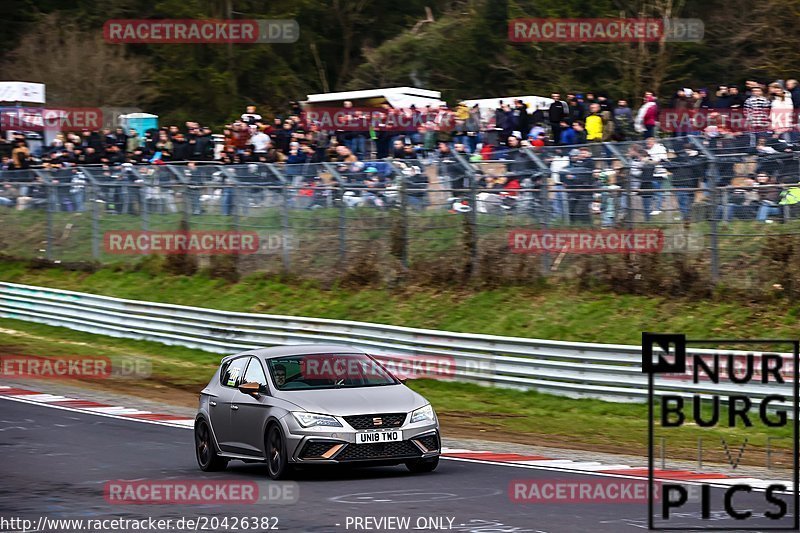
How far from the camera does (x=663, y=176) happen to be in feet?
70.7

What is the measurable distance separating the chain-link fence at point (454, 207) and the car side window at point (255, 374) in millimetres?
10063

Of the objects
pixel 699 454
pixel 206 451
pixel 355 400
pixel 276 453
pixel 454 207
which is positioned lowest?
pixel 699 454

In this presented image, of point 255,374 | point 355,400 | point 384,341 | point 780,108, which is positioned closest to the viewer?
point 355,400

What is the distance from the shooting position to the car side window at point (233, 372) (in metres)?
13.6

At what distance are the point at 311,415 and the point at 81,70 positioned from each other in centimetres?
4938

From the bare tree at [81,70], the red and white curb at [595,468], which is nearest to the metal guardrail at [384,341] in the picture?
the red and white curb at [595,468]

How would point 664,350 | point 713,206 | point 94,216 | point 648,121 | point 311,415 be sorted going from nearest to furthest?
point 664,350 < point 311,415 < point 713,206 < point 648,121 < point 94,216

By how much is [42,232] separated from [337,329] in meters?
13.2

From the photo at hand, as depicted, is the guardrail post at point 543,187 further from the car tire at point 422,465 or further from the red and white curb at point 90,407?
the car tire at point 422,465

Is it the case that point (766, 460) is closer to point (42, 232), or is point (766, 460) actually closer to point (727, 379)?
point (727, 379)

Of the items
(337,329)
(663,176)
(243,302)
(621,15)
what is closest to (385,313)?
(337,329)

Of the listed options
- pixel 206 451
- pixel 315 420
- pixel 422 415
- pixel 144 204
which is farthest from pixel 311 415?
pixel 144 204

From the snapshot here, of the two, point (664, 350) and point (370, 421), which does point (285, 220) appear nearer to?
point (370, 421)

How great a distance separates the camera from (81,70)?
58.4 metres
